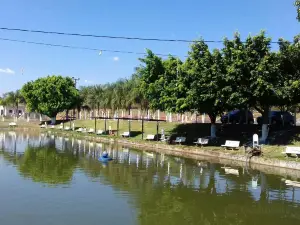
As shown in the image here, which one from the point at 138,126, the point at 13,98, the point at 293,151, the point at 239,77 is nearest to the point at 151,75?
the point at 239,77

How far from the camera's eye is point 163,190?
17.4 meters

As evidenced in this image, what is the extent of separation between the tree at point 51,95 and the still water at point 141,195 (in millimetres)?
54842

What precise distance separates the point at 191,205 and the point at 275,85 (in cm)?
1792

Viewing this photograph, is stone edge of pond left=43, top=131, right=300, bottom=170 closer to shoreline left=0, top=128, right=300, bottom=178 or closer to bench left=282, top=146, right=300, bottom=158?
shoreline left=0, top=128, right=300, bottom=178

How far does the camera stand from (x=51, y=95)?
260 feet

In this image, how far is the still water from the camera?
504 inches

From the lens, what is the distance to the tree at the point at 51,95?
7881 centimetres

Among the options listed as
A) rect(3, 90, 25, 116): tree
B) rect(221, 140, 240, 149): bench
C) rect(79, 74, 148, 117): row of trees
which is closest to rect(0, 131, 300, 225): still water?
rect(221, 140, 240, 149): bench

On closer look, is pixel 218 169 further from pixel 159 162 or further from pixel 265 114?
pixel 265 114

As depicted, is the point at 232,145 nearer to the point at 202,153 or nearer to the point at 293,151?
the point at 202,153

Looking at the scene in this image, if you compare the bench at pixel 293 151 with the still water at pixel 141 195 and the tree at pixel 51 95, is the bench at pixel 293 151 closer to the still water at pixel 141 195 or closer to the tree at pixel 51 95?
the still water at pixel 141 195

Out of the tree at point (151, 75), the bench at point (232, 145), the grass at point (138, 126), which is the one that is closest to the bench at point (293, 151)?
the bench at point (232, 145)

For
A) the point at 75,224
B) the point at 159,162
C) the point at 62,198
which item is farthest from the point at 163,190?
the point at 159,162

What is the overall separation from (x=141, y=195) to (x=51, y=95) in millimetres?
66697
